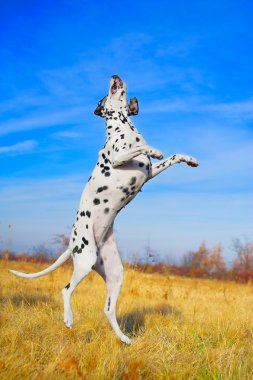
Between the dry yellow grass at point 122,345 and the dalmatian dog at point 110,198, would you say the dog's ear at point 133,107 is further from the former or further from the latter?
the dry yellow grass at point 122,345

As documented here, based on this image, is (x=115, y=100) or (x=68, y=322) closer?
(x=68, y=322)

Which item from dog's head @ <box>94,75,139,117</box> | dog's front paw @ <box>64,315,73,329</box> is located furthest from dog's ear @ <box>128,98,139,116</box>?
dog's front paw @ <box>64,315,73,329</box>

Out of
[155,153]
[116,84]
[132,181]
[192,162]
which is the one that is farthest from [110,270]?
[116,84]

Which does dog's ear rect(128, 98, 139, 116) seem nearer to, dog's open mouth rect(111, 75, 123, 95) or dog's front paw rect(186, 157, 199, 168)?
dog's open mouth rect(111, 75, 123, 95)

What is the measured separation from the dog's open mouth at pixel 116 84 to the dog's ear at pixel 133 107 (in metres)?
0.22

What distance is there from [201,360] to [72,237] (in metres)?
1.78

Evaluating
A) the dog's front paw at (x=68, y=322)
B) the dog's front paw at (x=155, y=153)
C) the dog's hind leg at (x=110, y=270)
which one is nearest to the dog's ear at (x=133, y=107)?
the dog's front paw at (x=155, y=153)

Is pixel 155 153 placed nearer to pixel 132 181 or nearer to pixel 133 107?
pixel 132 181

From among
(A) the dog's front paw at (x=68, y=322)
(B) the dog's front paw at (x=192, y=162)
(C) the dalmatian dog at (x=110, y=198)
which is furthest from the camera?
(B) the dog's front paw at (x=192, y=162)

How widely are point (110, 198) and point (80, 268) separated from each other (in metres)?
0.79

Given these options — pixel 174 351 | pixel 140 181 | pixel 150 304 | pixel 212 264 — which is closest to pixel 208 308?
pixel 150 304

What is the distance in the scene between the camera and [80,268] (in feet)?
14.1

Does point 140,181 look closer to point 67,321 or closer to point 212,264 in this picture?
point 67,321

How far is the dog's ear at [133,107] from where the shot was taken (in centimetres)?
481
